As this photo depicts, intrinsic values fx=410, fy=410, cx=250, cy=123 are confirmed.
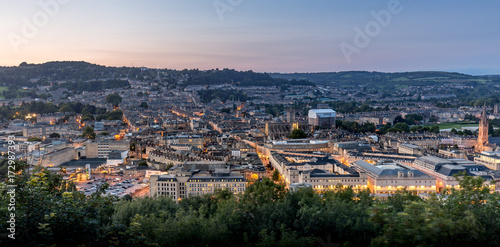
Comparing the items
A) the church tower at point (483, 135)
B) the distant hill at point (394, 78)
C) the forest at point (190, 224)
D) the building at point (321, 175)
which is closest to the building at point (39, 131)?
the building at point (321, 175)

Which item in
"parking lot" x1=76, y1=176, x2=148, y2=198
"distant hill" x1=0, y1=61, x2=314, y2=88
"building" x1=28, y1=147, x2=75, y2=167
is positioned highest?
"distant hill" x1=0, y1=61, x2=314, y2=88

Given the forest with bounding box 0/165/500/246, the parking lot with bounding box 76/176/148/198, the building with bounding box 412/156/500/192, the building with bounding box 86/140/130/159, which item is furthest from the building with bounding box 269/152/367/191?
the building with bounding box 86/140/130/159

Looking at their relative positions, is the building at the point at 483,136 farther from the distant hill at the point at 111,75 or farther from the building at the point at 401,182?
the distant hill at the point at 111,75

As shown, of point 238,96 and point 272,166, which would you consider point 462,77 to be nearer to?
point 238,96

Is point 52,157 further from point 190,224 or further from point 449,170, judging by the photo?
point 449,170

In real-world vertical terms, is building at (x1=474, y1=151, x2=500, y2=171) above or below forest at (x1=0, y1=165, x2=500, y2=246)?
below

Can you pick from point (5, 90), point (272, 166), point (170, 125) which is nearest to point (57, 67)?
point (5, 90)

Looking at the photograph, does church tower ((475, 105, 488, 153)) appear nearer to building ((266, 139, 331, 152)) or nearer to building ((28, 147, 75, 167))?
building ((266, 139, 331, 152))

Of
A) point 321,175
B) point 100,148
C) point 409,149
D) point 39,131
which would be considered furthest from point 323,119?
point 39,131
